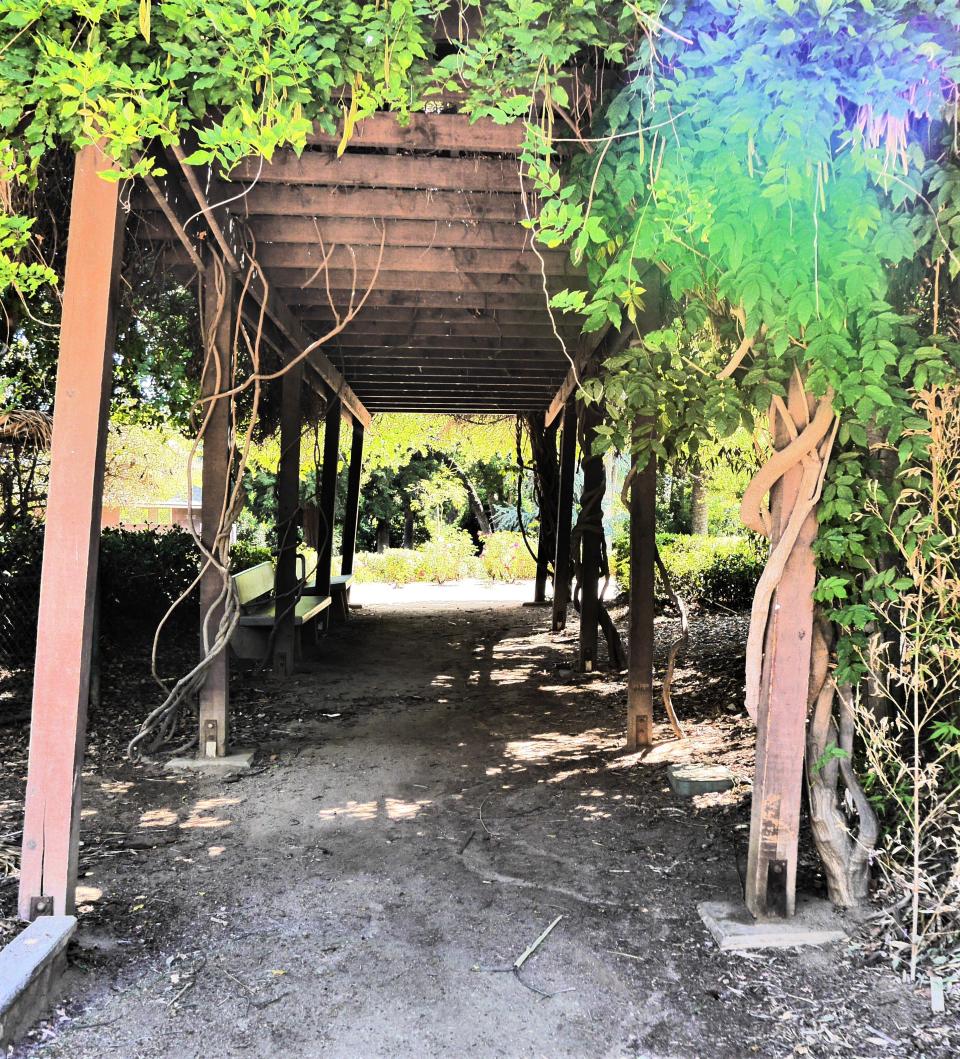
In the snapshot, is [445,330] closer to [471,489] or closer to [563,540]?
[563,540]

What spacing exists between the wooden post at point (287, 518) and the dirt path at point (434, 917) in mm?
1685

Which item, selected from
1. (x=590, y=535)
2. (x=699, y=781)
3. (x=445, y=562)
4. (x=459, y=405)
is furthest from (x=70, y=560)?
(x=445, y=562)

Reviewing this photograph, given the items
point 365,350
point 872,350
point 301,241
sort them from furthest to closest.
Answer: point 365,350, point 301,241, point 872,350

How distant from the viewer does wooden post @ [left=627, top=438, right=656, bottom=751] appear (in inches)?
199

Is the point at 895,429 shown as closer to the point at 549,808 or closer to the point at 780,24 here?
the point at 780,24

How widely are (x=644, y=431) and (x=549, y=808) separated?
197cm

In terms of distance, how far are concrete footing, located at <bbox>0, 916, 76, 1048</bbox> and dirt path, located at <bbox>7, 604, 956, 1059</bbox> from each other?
73 mm

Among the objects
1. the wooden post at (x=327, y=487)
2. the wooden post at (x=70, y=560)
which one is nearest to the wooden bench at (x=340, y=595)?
the wooden post at (x=327, y=487)

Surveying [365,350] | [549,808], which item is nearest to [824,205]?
[549,808]

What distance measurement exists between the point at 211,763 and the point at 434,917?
2.21 meters

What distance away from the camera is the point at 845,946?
8.82 feet

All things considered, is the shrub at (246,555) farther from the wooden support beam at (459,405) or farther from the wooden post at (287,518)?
the wooden post at (287,518)

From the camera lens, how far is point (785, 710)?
282cm

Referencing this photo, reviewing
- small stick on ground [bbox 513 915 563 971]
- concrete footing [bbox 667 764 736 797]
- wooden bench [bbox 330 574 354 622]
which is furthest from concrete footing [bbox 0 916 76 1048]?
wooden bench [bbox 330 574 354 622]
